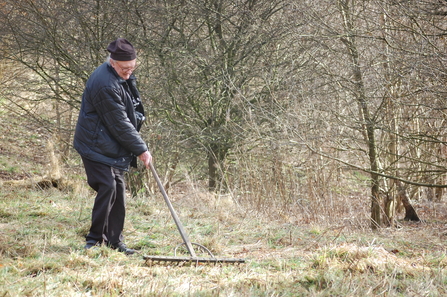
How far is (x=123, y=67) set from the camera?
4.08m

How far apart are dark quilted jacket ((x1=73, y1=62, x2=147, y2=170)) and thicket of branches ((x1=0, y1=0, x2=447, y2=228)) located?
368 cm

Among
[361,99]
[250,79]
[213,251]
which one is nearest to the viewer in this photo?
[213,251]

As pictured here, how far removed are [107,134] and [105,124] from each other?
85 mm

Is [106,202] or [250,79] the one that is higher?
[250,79]

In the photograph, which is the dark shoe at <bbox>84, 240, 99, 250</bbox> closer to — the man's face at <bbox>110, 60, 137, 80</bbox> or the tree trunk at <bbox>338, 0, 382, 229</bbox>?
the man's face at <bbox>110, 60, 137, 80</bbox>

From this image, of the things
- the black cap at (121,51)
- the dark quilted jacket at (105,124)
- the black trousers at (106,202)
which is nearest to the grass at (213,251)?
the black trousers at (106,202)

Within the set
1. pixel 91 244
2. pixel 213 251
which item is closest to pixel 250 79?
pixel 213 251

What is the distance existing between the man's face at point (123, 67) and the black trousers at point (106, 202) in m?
0.78

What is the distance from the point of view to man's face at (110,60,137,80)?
4.05 m

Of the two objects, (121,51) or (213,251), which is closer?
(121,51)

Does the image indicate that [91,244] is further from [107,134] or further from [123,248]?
[107,134]

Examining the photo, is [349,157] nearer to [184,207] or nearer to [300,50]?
[300,50]

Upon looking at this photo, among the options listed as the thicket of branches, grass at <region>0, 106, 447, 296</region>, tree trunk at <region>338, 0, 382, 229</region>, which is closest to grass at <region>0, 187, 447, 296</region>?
grass at <region>0, 106, 447, 296</region>

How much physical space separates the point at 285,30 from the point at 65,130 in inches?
187
